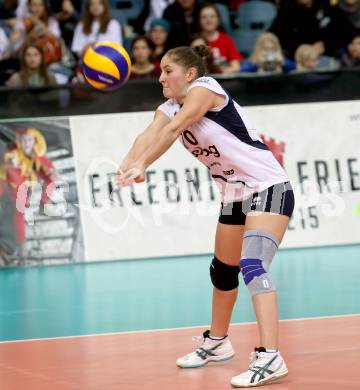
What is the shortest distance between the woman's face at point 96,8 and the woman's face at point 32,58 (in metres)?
1.46

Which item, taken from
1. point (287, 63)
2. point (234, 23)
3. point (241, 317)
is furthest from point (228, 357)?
point (234, 23)

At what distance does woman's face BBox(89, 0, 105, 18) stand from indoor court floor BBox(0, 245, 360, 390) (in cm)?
381

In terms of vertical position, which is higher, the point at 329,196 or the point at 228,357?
the point at 329,196

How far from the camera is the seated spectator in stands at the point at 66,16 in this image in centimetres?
1592

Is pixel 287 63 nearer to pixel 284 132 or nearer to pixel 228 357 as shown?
pixel 284 132

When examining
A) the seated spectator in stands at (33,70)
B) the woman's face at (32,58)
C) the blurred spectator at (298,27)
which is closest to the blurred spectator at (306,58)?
the blurred spectator at (298,27)

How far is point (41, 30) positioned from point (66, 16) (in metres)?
1.24

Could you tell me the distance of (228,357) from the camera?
7.48m

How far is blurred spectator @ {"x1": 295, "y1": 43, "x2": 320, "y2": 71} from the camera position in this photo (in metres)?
15.0

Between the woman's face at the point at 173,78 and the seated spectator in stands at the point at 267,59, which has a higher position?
the seated spectator in stands at the point at 267,59

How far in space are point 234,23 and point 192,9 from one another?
1.55 metres

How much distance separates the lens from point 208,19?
15.2 meters

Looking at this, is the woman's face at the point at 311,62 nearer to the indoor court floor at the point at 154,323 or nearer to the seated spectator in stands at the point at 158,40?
the seated spectator in stands at the point at 158,40

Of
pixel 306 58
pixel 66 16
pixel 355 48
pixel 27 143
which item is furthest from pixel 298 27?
pixel 27 143
